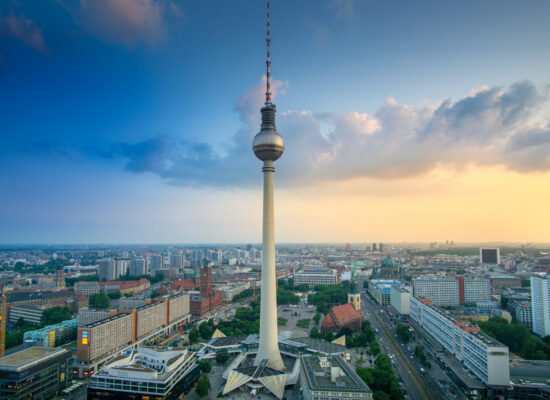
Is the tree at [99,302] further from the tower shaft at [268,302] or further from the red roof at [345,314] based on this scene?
the tower shaft at [268,302]

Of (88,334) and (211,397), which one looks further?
(88,334)

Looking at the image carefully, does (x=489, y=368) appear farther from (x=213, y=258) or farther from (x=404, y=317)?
(x=213, y=258)

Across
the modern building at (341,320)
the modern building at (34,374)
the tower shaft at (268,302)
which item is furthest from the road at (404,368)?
the modern building at (34,374)

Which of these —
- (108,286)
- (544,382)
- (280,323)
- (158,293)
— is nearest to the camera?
(544,382)

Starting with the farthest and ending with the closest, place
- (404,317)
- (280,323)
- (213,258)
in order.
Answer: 1. (213,258)
2. (404,317)
3. (280,323)

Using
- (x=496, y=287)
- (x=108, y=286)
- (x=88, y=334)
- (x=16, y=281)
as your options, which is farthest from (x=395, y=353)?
(x=16, y=281)

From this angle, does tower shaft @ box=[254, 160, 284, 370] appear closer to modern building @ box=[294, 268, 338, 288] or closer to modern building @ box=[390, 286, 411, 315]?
modern building @ box=[390, 286, 411, 315]

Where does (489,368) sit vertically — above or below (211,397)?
above

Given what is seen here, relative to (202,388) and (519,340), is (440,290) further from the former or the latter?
(202,388)

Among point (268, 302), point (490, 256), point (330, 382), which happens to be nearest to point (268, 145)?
point (268, 302)
